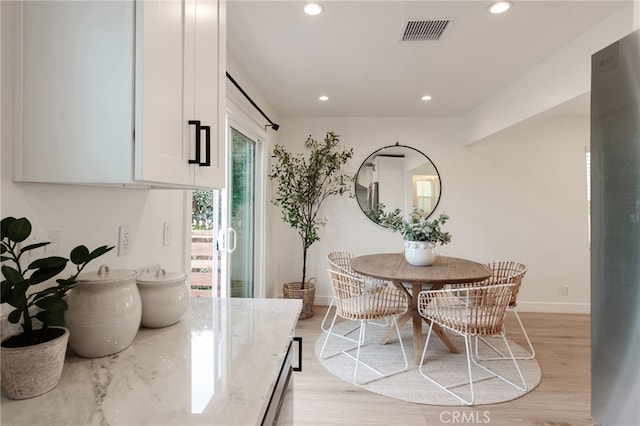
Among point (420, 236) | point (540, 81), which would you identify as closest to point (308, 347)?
point (420, 236)

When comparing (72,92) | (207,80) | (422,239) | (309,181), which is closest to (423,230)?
(422,239)

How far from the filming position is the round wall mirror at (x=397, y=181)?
409 centimetres

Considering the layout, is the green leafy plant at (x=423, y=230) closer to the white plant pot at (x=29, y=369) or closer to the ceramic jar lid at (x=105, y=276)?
the ceramic jar lid at (x=105, y=276)

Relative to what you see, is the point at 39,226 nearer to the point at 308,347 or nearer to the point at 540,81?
the point at 308,347

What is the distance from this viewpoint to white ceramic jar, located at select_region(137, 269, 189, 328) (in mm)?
1066

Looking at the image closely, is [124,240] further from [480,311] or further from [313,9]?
[480,311]

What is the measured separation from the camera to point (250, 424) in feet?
2.08

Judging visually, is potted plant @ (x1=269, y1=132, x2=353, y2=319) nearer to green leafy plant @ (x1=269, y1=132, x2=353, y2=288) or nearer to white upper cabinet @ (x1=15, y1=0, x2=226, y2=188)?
green leafy plant @ (x1=269, y1=132, x2=353, y2=288)

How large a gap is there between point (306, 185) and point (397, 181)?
1213 millimetres

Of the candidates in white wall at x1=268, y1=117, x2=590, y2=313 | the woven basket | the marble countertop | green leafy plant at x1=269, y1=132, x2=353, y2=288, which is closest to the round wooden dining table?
the woven basket

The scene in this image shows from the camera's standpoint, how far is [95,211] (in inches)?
42.1

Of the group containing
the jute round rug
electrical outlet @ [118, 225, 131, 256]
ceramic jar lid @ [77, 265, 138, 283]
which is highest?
electrical outlet @ [118, 225, 131, 256]

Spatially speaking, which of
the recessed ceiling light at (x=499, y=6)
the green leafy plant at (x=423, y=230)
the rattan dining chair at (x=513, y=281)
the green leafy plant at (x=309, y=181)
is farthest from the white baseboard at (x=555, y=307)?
the recessed ceiling light at (x=499, y=6)

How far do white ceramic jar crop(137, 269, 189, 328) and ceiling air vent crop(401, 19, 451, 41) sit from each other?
1.99 m
